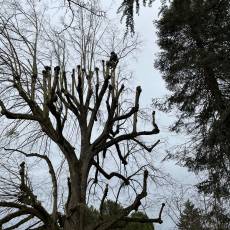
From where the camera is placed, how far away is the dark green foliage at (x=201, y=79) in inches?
492

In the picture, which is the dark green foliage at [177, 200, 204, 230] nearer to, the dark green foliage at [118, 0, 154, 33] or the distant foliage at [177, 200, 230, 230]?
the distant foliage at [177, 200, 230, 230]

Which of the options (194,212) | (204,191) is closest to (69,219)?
(204,191)

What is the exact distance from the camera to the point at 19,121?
9609 mm

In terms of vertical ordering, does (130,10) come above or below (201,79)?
below

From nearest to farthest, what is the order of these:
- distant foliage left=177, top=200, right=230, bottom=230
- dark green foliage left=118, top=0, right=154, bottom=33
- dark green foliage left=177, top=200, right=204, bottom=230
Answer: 1. dark green foliage left=118, top=0, right=154, bottom=33
2. distant foliage left=177, top=200, right=230, bottom=230
3. dark green foliage left=177, top=200, right=204, bottom=230

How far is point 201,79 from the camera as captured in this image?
52.2ft

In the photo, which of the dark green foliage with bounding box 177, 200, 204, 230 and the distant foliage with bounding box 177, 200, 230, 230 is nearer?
the distant foliage with bounding box 177, 200, 230, 230

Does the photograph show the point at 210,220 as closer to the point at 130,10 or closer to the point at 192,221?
the point at 192,221

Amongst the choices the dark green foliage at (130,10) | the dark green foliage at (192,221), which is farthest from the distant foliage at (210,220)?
the dark green foliage at (130,10)

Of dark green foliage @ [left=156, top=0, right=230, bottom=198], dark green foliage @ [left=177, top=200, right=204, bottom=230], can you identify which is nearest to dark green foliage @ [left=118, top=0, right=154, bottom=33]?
dark green foliage @ [left=156, top=0, right=230, bottom=198]

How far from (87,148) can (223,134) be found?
4.71m

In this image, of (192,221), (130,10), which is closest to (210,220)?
(192,221)

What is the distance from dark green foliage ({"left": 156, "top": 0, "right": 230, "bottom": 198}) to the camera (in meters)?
12.5

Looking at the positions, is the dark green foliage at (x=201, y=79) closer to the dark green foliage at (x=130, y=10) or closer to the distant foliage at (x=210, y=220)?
the distant foliage at (x=210, y=220)
